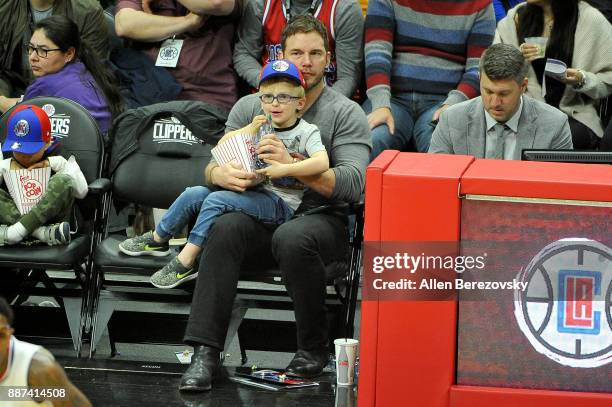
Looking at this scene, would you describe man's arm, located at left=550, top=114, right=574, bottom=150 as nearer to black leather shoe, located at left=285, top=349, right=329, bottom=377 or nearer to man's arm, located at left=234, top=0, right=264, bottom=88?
black leather shoe, located at left=285, top=349, right=329, bottom=377

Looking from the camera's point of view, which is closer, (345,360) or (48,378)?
(48,378)

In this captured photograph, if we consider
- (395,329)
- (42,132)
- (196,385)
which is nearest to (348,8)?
(42,132)

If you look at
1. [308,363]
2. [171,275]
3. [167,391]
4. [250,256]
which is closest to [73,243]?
[171,275]

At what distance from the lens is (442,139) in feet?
17.9

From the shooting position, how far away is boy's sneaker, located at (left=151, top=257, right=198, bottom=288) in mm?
5125

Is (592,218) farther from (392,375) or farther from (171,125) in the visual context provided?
(171,125)

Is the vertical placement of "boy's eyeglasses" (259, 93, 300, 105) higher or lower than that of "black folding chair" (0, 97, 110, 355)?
higher

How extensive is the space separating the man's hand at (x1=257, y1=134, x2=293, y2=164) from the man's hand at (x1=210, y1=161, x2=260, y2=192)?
136 millimetres

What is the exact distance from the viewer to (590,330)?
3496mm

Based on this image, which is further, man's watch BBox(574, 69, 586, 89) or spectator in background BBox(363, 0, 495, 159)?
spectator in background BBox(363, 0, 495, 159)

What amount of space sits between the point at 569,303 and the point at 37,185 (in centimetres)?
297

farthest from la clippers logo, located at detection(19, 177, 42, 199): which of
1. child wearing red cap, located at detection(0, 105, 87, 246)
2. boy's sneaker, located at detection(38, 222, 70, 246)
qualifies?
boy's sneaker, located at detection(38, 222, 70, 246)

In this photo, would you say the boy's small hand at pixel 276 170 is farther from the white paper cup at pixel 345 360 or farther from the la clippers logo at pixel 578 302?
the la clippers logo at pixel 578 302

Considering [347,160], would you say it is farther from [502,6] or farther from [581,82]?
[502,6]
